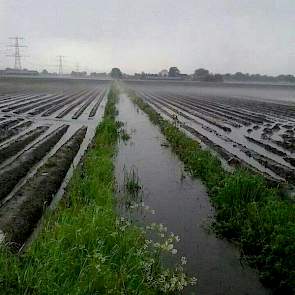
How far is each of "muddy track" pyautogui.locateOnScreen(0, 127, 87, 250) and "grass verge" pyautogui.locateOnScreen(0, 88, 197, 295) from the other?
0.66 meters

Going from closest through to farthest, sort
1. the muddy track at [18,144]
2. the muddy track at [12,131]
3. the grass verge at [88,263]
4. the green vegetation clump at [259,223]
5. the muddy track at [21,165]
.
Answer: the grass verge at [88,263] < the green vegetation clump at [259,223] < the muddy track at [21,165] < the muddy track at [18,144] < the muddy track at [12,131]

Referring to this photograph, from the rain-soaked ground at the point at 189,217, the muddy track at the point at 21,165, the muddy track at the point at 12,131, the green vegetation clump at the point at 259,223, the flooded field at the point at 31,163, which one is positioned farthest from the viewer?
the muddy track at the point at 12,131

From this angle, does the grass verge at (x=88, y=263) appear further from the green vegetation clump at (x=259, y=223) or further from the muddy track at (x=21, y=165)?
the muddy track at (x=21, y=165)

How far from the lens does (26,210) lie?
843 centimetres

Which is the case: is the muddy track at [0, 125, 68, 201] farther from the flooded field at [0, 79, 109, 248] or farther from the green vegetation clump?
the green vegetation clump

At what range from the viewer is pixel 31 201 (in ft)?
29.3

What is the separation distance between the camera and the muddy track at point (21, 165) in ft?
33.1

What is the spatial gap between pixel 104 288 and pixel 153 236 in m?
2.53

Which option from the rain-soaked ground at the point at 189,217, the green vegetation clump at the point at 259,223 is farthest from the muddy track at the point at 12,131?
the green vegetation clump at the point at 259,223

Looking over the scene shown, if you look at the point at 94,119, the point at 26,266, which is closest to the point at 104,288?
the point at 26,266

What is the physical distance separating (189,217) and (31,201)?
10.7ft

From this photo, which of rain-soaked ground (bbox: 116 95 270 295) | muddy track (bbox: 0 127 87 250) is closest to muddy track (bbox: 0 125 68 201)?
muddy track (bbox: 0 127 87 250)

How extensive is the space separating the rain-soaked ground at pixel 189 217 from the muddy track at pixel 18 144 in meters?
3.38

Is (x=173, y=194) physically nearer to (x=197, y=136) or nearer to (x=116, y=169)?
(x=116, y=169)
